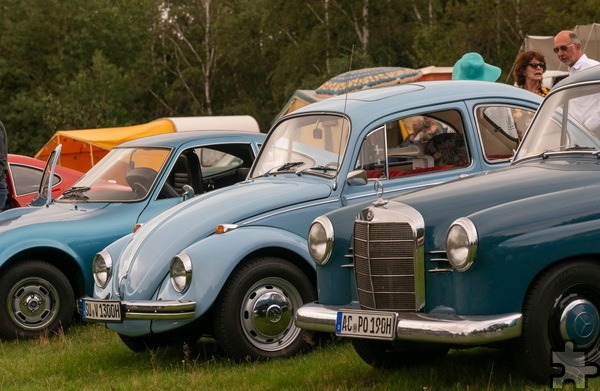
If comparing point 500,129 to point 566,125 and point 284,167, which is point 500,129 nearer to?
point 284,167

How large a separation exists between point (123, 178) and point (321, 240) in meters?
4.29

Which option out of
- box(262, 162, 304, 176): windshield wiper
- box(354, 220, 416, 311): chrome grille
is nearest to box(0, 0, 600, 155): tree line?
box(262, 162, 304, 176): windshield wiper

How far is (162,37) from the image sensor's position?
200 feet

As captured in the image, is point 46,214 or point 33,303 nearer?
point 33,303

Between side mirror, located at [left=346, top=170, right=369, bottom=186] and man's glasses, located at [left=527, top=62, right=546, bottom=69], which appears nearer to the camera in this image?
side mirror, located at [left=346, top=170, right=369, bottom=186]

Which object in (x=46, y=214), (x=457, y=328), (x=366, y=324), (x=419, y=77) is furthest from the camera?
(x=419, y=77)

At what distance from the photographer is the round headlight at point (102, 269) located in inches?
348

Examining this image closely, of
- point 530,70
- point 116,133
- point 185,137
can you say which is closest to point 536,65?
point 530,70

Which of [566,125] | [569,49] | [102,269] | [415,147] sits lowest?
[102,269]

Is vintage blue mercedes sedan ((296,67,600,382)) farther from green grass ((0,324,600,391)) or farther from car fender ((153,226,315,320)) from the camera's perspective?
car fender ((153,226,315,320))

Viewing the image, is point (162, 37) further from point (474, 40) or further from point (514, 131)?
point (514, 131)

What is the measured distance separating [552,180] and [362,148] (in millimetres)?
2371

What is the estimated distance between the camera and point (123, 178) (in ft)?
36.0

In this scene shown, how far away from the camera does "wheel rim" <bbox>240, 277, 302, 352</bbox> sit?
8.09 meters
